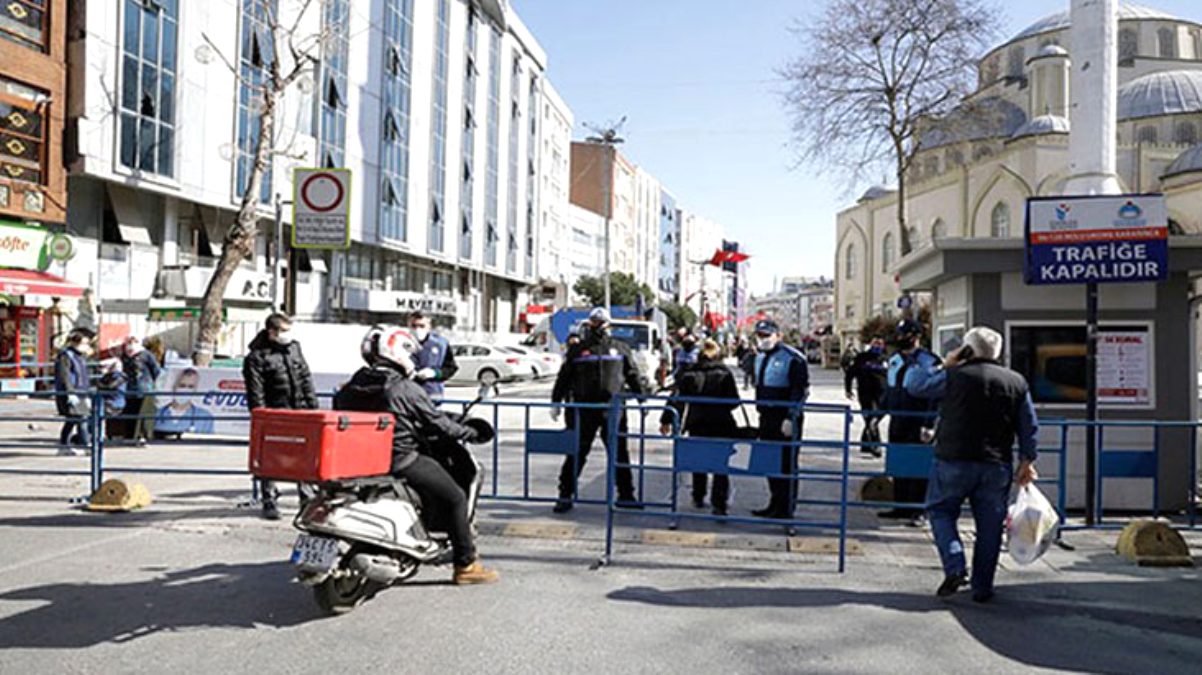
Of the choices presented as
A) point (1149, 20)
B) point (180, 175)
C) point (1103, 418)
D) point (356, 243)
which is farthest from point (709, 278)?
point (1103, 418)

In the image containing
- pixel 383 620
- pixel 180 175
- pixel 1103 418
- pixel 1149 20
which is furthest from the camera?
pixel 1149 20

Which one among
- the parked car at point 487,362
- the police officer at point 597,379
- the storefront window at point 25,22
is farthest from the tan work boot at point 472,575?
the parked car at point 487,362

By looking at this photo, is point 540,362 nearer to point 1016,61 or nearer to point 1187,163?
point 1187,163

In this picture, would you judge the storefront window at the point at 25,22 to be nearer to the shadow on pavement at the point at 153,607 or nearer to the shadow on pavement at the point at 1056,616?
the shadow on pavement at the point at 153,607

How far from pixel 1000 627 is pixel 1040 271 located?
3925 mm

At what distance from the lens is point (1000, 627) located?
211 inches

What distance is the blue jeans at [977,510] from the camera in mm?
5754

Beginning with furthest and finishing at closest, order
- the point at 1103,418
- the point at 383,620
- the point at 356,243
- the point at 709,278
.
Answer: the point at 709,278, the point at 356,243, the point at 1103,418, the point at 383,620

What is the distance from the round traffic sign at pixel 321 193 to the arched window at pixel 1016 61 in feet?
226

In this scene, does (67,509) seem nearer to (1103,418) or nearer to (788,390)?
(788,390)

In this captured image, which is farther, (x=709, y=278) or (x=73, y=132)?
(x=709, y=278)

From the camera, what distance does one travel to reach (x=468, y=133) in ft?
166

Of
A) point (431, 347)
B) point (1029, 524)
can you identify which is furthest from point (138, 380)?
A: point (1029, 524)

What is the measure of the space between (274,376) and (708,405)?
12.4ft
